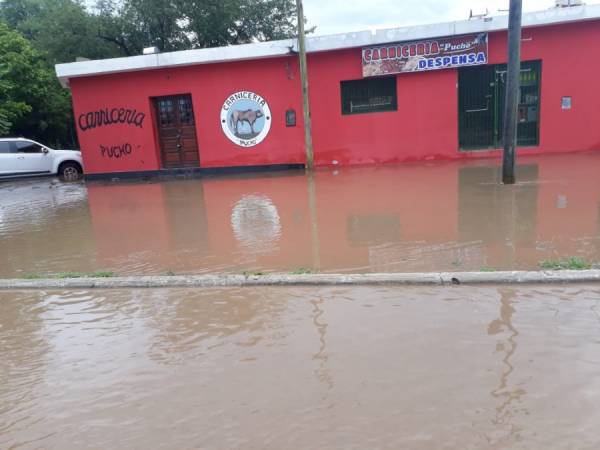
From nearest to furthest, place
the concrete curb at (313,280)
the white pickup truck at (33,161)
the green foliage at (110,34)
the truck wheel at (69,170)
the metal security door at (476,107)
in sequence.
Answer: the concrete curb at (313,280), the metal security door at (476,107), the white pickup truck at (33,161), the truck wheel at (69,170), the green foliage at (110,34)

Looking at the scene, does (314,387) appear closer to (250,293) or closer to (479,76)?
(250,293)

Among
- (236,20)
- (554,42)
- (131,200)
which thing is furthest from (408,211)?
(236,20)

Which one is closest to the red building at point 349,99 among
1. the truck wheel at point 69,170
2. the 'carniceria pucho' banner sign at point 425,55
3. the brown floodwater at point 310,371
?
the 'carniceria pucho' banner sign at point 425,55

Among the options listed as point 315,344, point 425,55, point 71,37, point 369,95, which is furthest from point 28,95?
point 315,344

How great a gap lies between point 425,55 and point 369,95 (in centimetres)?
184

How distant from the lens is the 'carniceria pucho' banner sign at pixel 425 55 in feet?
44.1

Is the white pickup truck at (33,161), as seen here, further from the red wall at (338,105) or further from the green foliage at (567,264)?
the green foliage at (567,264)

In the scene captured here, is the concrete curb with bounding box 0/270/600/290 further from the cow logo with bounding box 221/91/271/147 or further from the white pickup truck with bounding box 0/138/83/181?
the white pickup truck with bounding box 0/138/83/181

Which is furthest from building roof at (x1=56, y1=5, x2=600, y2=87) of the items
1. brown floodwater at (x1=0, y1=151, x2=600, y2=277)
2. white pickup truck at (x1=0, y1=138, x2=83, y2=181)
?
brown floodwater at (x1=0, y1=151, x2=600, y2=277)

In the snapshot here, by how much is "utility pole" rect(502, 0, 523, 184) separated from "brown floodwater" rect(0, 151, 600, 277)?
0.68m

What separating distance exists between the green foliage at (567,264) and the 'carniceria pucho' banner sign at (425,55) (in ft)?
→ 32.7

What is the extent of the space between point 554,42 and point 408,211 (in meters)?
8.76

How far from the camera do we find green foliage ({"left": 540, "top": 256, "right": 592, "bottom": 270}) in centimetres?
476

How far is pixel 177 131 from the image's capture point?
1569 centimetres
